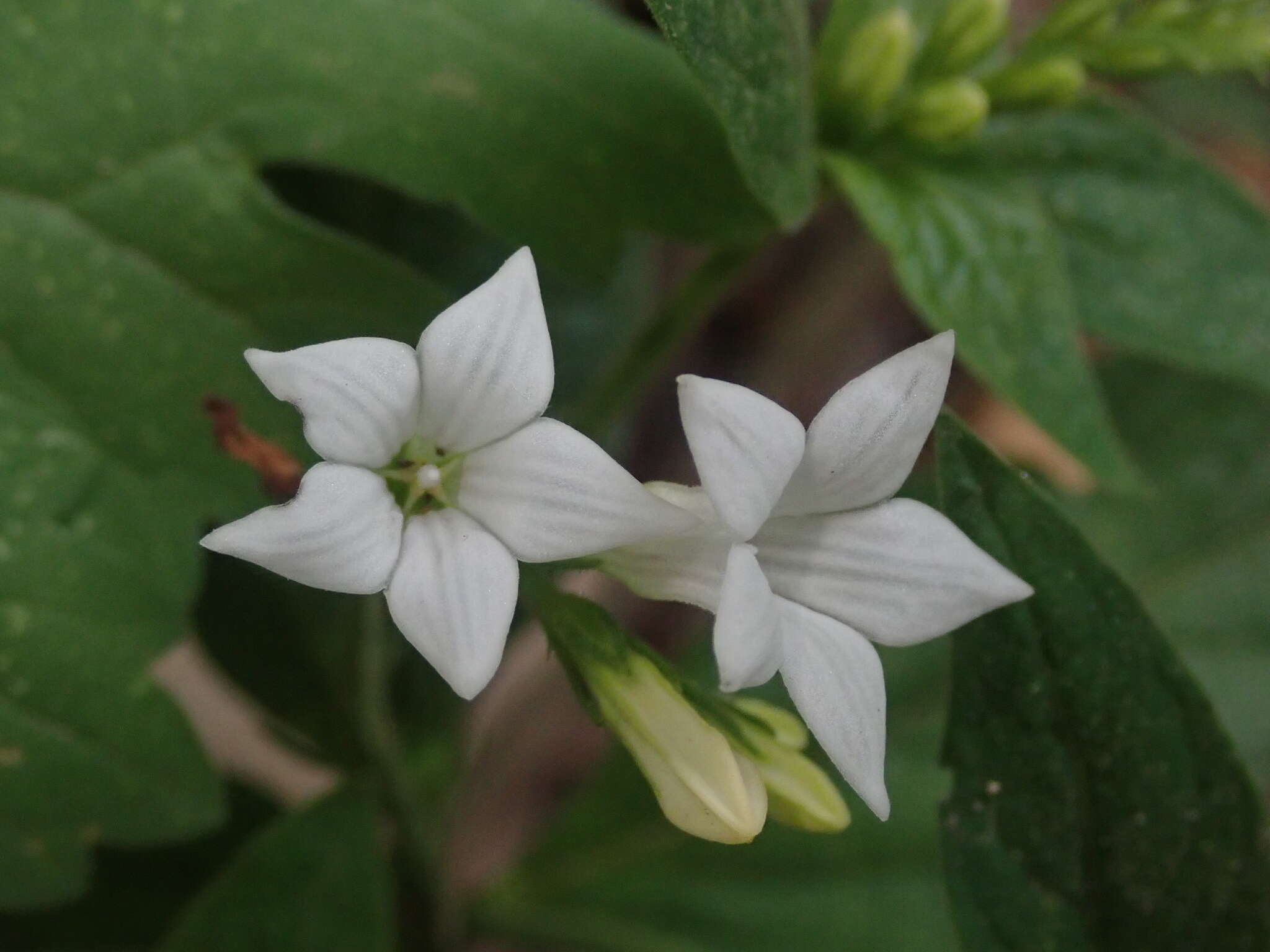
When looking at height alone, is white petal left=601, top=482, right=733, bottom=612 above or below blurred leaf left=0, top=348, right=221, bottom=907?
above

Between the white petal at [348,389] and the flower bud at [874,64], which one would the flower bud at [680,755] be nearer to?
the white petal at [348,389]

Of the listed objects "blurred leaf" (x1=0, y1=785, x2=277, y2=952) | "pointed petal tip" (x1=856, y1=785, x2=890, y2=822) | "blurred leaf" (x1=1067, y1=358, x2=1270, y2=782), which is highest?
"pointed petal tip" (x1=856, y1=785, x2=890, y2=822)

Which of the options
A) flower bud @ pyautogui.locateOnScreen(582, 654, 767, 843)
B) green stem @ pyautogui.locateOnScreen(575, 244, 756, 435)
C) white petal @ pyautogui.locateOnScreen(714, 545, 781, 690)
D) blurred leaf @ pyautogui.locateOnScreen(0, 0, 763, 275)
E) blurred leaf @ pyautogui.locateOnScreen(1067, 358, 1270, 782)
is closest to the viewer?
white petal @ pyautogui.locateOnScreen(714, 545, 781, 690)

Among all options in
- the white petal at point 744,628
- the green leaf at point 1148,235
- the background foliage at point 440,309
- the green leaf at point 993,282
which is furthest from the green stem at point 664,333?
the white petal at point 744,628

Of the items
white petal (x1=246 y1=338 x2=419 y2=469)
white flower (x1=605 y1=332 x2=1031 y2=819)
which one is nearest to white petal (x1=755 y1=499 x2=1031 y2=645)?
white flower (x1=605 y1=332 x2=1031 y2=819)

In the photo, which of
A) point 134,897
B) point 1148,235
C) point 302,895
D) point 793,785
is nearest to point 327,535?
point 793,785

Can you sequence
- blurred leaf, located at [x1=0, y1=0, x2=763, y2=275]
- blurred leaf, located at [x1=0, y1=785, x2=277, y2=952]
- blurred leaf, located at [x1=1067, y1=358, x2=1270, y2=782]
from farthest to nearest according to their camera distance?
blurred leaf, located at [x1=1067, y1=358, x2=1270, y2=782] → blurred leaf, located at [x1=0, y1=785, x2=277, y2=952] → blurred leaf, located at [x1=0, y1=0, x2=763, y2=275]

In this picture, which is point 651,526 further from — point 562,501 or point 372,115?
point 372,115

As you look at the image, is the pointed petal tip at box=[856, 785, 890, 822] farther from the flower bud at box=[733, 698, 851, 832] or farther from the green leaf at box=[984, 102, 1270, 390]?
the green leaf at box=[984, 102, 1270, 390]

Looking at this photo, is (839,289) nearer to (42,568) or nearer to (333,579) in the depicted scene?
(42,568)
